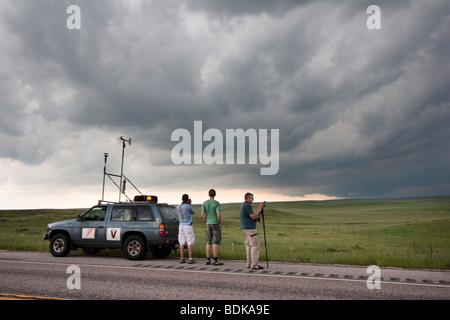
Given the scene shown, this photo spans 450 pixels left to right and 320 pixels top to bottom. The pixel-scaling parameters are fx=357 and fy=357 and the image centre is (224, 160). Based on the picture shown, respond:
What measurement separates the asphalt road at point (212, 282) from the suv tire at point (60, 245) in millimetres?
1713

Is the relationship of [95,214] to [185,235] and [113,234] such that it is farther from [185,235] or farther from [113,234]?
[185,235]

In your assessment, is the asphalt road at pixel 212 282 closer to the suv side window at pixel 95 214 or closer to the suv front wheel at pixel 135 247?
the suv front wheel at pixel 135 247

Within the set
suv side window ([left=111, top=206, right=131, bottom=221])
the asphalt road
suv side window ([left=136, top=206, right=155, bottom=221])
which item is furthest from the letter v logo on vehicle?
the asphalt road

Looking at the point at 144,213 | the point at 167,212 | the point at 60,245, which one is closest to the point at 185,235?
the point at 167,212

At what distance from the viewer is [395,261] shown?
11.1 m

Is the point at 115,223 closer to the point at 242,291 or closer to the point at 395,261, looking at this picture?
the point at 242,291

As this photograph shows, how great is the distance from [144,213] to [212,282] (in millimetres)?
4979

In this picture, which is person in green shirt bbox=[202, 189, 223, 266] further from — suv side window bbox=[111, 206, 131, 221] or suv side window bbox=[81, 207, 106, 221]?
suv side window bbox=[81, 207, 106, 221]

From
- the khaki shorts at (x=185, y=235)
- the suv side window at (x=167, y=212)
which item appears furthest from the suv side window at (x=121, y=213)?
the khaki shorts at (x=185, y=235)

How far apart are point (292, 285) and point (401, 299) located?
210cm

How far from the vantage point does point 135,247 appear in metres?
11.8

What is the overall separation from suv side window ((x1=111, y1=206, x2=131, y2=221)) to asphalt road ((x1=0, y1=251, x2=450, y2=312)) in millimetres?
1822

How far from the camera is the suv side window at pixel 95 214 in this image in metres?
12.8

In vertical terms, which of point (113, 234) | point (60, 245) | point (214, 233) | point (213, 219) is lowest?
point (60, 245)
